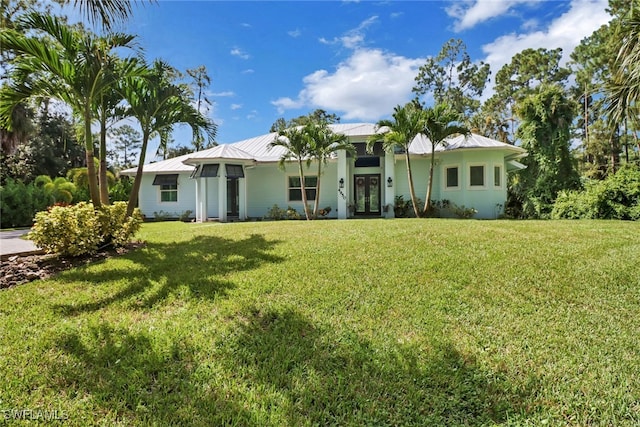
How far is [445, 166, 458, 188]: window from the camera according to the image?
17.9 m

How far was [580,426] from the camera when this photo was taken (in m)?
2.88

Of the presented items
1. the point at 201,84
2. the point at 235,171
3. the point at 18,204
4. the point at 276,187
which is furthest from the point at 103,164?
the point at 201,84

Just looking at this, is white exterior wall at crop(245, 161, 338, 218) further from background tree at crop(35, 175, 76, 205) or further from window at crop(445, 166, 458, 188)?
background tree at crop(35, 175, 76, 205)

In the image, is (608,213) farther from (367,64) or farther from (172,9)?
(172,9)

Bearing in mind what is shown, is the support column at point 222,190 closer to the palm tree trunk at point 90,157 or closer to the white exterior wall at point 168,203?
the white exterior wall at point 168,203

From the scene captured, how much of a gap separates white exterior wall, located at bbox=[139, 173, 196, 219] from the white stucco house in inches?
2.5

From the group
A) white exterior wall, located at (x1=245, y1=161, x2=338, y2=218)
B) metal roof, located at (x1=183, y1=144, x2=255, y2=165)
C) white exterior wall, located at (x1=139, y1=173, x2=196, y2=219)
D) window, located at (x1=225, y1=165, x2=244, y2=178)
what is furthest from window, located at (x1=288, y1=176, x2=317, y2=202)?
white exterior wall, located at (x1=139, y1=173, x2=196, y2=219)

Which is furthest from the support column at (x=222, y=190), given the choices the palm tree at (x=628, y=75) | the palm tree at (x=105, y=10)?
the palm tree at (x=628, y=75)

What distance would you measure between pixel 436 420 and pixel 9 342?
4696 millimetres

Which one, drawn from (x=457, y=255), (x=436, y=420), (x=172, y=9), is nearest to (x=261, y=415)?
(x=436, y=420)

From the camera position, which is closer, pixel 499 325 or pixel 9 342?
pixel 9 342

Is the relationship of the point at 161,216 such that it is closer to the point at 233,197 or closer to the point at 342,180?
the point at 233,197

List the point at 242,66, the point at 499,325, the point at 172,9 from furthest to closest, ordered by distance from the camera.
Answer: the point at 242,66
the point at 172,9
the point at 499,325

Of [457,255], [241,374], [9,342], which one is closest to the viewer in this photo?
[241,374]
